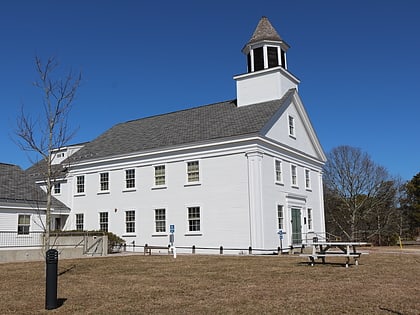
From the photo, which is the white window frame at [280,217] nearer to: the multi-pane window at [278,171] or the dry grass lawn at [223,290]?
the multi-pane window at [278,171]

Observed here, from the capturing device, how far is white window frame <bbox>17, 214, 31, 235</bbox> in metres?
31.1

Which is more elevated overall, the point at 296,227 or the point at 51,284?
the point at 296,227

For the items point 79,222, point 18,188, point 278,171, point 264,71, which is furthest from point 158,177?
point 18,188

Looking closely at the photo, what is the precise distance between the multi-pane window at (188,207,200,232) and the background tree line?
2766cm

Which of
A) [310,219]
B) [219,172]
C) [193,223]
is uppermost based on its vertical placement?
[219,172]

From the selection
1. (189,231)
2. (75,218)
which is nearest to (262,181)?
(189,231)

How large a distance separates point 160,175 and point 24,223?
1006 cm

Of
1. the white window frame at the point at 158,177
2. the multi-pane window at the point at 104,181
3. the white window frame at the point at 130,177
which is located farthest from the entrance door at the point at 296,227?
the multi-pane window at the point at 104,181

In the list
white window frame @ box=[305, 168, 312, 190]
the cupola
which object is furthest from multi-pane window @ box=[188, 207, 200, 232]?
white window frame @ box=[305, 168, 312, 190]

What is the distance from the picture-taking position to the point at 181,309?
30.2ft

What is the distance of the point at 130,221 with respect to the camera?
1265 inches

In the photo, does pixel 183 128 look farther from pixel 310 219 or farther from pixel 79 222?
pixel 310 219

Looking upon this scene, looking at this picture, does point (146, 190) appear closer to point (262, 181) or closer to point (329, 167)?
point (262, 181)

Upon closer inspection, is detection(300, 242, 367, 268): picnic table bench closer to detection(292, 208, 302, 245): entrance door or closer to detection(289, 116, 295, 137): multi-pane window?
detection(292, 208, 302, 245): entrance door
